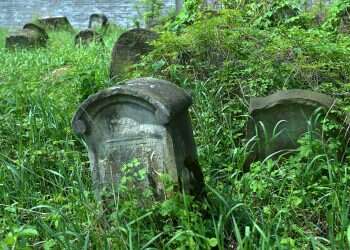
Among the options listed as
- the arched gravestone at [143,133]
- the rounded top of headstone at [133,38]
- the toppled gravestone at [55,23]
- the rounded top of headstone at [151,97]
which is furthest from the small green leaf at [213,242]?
the toppled gravestone at [55,23]

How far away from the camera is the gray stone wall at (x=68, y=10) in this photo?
18.0m

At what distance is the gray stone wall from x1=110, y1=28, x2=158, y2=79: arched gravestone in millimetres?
11790

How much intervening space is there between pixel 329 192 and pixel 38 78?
408 cm

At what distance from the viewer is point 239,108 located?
468 cm

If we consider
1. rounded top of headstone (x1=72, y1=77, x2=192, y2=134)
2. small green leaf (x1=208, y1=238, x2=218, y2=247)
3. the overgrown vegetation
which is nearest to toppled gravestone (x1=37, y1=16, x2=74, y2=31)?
the overgrown vegetation

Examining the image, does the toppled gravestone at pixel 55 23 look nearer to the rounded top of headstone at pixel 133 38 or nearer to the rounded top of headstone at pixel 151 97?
the rounded top of headstone at pixel 133 38

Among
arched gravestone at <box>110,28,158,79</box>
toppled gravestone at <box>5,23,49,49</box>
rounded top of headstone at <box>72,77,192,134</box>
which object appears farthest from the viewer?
toppled gravestone at <box>5,23,49,49</box>

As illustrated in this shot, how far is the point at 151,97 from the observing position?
3.12 metres

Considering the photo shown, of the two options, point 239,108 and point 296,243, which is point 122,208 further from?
point 239,108

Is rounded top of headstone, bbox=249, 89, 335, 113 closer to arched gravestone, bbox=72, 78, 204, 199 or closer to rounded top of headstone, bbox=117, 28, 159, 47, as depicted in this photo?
arched gravestone, bbox=72, 78, 204, 199

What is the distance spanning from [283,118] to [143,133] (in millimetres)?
1273

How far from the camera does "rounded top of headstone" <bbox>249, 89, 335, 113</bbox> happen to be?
3943 mm

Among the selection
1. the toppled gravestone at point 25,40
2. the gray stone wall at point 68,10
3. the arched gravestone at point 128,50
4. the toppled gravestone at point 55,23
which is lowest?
the arched gravestone at point 128,50

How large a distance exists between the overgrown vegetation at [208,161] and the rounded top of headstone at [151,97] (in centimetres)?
44
